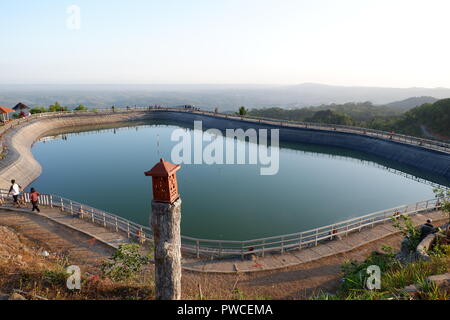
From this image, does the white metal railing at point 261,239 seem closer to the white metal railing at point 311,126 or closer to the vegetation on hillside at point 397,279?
the white metal railing at point 311,126

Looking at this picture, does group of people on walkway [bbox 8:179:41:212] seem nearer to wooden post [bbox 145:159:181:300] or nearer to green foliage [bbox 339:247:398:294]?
wooden post [bbox 145:159:181:300]

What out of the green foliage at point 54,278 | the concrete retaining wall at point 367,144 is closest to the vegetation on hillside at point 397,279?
the green foliage at point 54,278

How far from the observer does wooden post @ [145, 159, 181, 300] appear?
7.16 meters

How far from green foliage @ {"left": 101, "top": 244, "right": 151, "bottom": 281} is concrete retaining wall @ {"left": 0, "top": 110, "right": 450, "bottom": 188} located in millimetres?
21348

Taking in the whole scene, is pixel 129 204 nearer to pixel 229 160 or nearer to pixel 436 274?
pixel 229 160

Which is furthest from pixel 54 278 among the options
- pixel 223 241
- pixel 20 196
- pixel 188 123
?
pixel 188 123
